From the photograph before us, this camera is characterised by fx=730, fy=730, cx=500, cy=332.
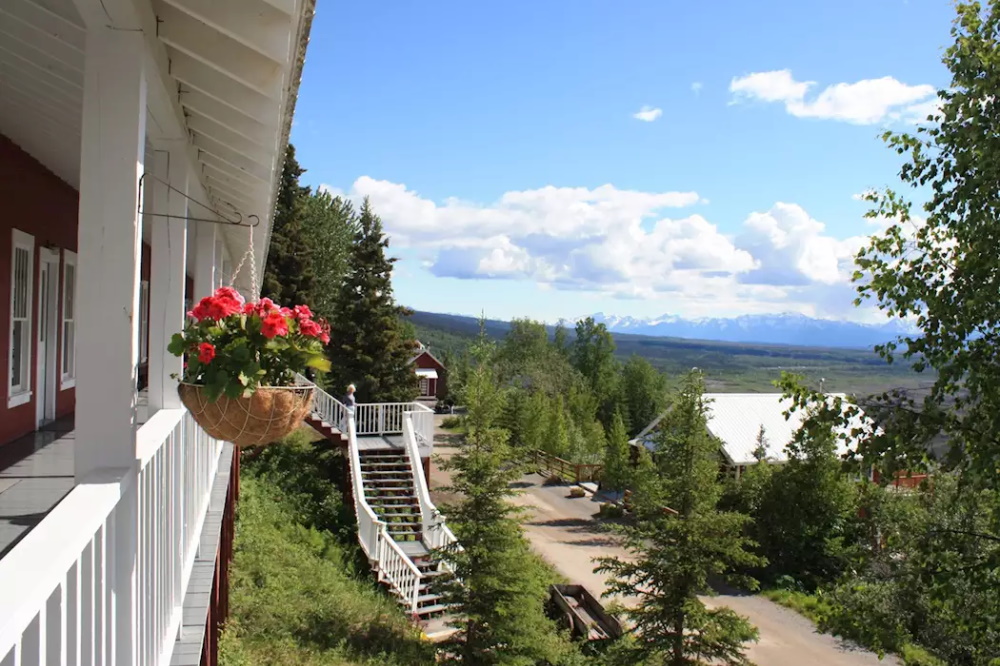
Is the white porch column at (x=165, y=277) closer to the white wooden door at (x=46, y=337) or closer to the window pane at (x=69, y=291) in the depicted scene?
the white wooden door at (x=46, y=337)

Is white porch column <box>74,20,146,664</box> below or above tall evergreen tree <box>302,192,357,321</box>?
below

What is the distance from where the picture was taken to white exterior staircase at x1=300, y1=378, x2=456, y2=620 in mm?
14984

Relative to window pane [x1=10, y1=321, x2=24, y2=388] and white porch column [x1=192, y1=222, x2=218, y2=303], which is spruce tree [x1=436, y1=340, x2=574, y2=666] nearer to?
white porch column [x1=192, y1=222, x2=218, y2=303]

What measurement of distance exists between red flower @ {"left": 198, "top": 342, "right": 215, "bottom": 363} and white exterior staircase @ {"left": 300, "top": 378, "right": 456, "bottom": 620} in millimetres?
11096

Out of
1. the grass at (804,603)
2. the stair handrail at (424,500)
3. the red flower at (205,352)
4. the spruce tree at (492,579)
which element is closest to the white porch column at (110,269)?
the red flower at (205,352)

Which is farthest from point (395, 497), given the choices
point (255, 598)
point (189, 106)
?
point (189, 106)

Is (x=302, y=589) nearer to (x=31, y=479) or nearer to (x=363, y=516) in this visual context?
(x=363, y=516)

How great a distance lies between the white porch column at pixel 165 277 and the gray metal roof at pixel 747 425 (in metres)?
30.1

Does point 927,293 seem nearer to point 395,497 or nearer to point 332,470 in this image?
point 395,497

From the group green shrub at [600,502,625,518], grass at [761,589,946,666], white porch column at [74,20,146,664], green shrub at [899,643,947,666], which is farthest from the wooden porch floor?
green shrub at [600,502,625,518]

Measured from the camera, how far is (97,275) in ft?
8.11

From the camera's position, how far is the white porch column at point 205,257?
6.16 m

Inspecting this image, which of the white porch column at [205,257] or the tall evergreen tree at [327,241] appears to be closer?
the white porch column at [205,257]

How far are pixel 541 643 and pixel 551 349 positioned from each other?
5794cm
